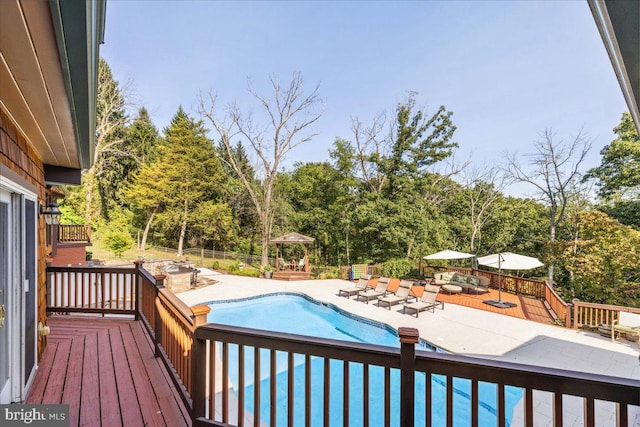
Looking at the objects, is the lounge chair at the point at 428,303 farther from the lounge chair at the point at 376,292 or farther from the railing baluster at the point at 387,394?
the railing baluster at the point at 387,394

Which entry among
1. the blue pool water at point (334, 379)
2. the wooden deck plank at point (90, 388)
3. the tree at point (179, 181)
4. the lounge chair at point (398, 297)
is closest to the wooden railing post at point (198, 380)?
the wooden deck plank at point (90, 388)

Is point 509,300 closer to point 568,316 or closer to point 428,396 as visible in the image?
point 568,316

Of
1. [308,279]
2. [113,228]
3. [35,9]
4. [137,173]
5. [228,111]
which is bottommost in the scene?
[308,279]

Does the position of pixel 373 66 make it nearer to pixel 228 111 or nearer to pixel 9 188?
pixel 228 111

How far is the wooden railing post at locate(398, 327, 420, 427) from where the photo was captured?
164 centimetres

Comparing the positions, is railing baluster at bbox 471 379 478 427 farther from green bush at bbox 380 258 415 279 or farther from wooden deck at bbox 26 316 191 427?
green bush at bbox 380 258 415 279

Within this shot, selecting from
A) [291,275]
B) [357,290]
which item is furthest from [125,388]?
Result: [291,275]

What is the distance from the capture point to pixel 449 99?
17.3m

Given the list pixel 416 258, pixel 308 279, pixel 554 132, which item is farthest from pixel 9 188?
pixel 554 132

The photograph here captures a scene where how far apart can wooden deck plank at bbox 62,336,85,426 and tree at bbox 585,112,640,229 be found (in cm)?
1905

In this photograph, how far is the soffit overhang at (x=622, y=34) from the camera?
2.68 ft

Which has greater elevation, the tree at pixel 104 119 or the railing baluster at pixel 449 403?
the tree at pixel 104 119

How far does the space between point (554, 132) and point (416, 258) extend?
30.9 feet

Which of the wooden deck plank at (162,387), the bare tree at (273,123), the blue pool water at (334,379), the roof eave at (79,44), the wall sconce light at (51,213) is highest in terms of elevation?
the bare tree at (273,123)
